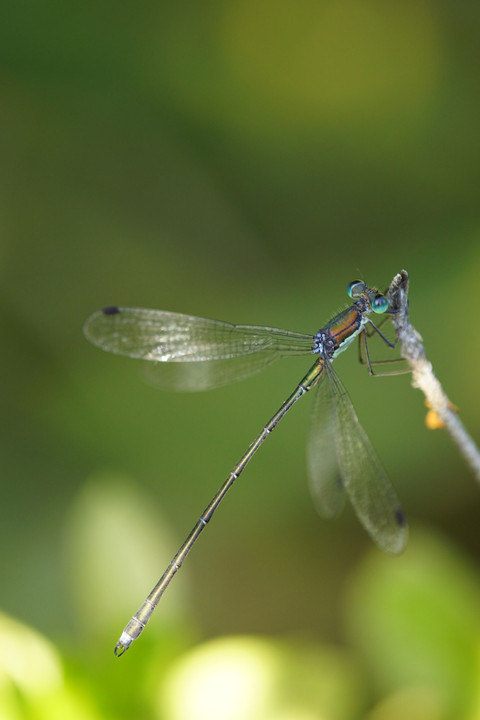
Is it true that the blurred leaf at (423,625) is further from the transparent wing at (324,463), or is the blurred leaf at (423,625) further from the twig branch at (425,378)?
the twig branch at (425,378)

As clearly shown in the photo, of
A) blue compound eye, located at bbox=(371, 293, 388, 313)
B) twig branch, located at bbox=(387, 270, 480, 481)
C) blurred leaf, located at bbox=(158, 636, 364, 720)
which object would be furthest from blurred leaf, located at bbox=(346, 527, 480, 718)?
blue compound eye, located at bbox=(371, 293, 388, 313)

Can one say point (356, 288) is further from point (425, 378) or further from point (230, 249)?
point (230, 249)

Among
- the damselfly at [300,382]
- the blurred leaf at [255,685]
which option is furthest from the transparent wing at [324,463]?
the blurred leaf at [255,685]

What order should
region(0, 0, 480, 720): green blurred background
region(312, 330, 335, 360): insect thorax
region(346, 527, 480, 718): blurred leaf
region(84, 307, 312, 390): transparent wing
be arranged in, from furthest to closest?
1. region(0, 0, 480, 720): green blurred background
2. region(84, 307, 312, 390): transparent wing
3. region(312, 330, 335, 360): insect thorax
4. region(346, 527, 480, 718): blurred leaf

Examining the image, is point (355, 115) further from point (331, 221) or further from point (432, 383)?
point (432, 383)

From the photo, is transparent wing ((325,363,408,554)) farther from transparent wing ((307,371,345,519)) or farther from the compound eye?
the compound eye

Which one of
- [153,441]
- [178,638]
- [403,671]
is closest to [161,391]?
[153,441]
